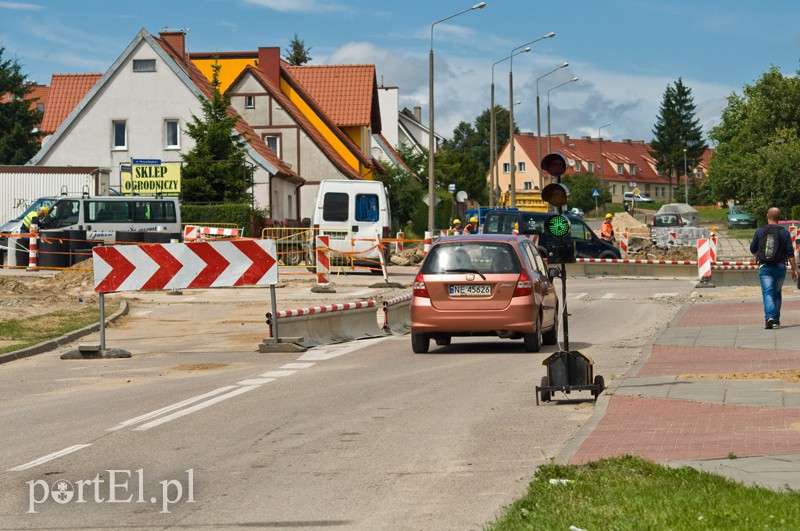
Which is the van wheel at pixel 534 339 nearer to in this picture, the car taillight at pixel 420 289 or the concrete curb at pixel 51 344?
the car taillight at pixel 420 289

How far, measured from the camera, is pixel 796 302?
27.2 m

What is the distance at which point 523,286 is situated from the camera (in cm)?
1805

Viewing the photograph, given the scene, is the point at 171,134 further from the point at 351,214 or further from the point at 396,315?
the point at 396,315

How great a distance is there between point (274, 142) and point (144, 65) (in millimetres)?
10394

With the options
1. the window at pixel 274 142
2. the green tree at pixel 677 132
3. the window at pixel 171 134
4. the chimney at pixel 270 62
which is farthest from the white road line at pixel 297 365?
the green tree at pixel 677 132

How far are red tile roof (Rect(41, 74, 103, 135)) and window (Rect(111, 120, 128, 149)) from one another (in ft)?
38.2

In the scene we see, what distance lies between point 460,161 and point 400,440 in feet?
367

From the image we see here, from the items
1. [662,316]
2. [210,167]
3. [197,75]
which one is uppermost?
[197,75]

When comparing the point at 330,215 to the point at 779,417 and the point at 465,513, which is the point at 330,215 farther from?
the point at 465,513

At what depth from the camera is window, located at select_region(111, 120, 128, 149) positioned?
6094 cm

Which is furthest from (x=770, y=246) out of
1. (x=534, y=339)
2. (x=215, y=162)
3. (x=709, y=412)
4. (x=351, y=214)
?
(x=215, y=162)

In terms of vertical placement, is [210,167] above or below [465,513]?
above

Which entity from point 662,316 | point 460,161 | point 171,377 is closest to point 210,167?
point 662,316

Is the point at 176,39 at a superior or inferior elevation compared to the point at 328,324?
superior
